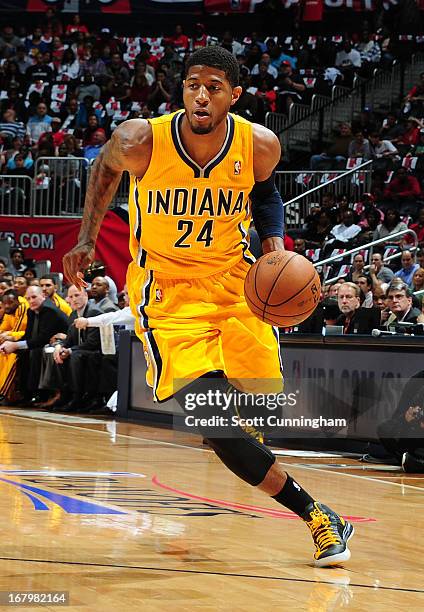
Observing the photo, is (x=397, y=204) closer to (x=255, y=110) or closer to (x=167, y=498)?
(x=255, y=110)

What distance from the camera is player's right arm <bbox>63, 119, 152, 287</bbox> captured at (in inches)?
174

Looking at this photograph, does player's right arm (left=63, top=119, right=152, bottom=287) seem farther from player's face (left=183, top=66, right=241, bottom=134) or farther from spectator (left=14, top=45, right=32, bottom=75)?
spectator (left=14, top=45, right=32, bottom=75)

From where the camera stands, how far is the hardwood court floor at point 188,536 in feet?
12.0

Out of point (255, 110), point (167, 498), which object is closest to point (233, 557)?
point (167, 498)

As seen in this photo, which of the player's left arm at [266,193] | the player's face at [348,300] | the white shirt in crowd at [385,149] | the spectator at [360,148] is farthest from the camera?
the spectator at [360,148]

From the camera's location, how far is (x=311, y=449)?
30.0ft

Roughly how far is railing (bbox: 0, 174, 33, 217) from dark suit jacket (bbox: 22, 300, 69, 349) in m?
4.48

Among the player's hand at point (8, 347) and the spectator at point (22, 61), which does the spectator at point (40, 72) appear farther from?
the player's hand at point (8, 347)

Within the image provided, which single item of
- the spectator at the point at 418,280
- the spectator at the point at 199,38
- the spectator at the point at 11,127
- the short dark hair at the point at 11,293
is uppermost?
the spectator at the point at 199,38

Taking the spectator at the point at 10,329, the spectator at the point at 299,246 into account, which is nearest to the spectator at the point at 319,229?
the spectator at the point at 299,246

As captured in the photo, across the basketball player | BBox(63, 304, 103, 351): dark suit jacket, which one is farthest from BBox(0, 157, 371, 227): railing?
the basketball player

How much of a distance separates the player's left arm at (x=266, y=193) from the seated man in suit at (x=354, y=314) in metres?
4.73

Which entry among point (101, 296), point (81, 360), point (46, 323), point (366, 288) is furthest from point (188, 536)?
point (46, 323)

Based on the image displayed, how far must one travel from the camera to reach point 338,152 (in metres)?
17.3
